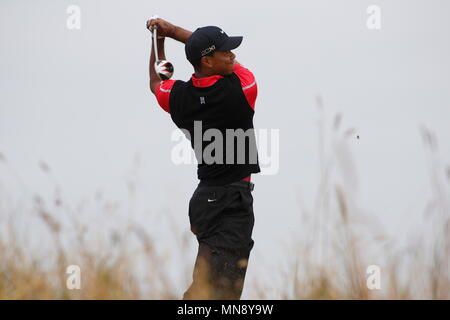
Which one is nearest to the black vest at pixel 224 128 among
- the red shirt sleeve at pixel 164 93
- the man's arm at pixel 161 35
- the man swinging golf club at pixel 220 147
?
the man swinging golf club at pixel 220 147

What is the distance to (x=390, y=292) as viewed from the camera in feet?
13.3

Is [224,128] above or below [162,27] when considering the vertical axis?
below

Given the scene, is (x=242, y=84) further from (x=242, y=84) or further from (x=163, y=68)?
(x=163, y=68)

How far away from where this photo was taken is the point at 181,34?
6.17m

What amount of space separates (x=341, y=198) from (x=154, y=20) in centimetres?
243

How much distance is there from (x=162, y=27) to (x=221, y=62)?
563mm

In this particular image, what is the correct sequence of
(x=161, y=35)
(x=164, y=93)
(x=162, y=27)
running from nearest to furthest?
(x=164, y=93) < (x=162, y=27) < (x=161, y=35)

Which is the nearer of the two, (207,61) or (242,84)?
(242,84)

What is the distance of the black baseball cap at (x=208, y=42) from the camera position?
5.75 metres

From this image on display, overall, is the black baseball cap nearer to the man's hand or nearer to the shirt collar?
the shirt collar

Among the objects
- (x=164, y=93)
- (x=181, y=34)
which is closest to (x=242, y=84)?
(x=164, y=93)

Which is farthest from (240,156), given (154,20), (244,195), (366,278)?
(366,278)

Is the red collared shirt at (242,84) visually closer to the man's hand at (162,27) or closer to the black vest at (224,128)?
the black vest at (224,128)

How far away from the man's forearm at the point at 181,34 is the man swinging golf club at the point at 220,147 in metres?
0.33
